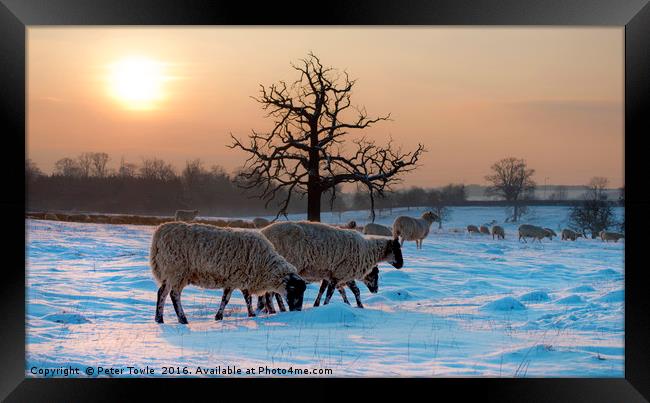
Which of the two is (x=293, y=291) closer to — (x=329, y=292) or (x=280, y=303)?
(x=280, y=303)

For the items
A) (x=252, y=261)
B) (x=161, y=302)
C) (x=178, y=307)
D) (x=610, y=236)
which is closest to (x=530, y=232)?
(x=610, y=236)

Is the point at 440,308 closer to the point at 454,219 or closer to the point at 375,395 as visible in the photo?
the point at 375,395

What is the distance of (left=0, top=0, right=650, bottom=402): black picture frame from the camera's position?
320 inches

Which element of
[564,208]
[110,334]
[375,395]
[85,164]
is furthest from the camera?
[564,208]

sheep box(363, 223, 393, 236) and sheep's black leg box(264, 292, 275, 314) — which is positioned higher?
sheep box(363, 223, 393, 236)

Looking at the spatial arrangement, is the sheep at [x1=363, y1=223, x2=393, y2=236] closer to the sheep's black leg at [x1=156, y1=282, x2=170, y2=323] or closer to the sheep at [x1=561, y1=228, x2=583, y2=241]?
the sheep at [x1=561, y1=228, x2=583, y2=241]

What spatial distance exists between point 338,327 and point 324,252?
2.63 m

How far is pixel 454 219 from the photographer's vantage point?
40062 millimetres

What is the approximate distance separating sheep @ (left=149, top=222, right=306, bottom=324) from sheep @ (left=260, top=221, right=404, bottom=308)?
3.62 ft

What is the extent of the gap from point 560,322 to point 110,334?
23.2ft

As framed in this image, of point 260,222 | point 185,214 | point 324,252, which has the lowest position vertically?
point 324,252

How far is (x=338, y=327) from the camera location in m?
10.7

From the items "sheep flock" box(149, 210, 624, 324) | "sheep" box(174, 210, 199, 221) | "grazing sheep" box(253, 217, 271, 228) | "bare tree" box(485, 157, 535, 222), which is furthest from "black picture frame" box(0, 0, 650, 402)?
"bare tree" box(485, 157, 535, 222)
